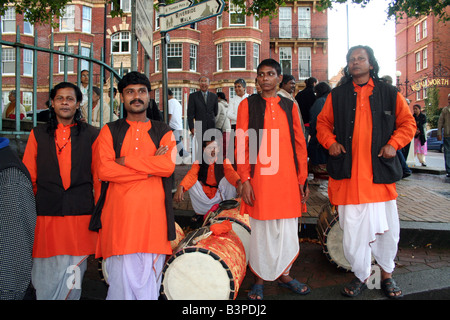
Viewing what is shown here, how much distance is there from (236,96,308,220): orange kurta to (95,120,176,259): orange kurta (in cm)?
77

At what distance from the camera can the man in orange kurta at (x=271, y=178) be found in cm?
318

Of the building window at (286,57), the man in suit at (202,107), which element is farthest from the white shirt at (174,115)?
the building window at (286,57)

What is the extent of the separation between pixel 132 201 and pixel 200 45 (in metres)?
26.9

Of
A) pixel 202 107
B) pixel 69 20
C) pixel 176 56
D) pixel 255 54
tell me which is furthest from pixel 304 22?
pixel 202 107

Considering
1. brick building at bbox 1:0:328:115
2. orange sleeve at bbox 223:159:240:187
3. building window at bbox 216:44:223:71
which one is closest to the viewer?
orange sleeve at bbox 223:159:240:187

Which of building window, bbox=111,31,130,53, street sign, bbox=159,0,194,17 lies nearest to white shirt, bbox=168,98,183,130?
street sign, bbox=159,0,194,17

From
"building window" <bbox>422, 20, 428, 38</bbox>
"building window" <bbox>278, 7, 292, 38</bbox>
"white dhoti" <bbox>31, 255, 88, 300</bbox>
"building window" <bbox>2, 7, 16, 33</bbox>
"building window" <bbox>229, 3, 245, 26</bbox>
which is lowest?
"white dhoti" <bbox>31, 255, 88, 300</bbox>

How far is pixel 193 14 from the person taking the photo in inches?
197

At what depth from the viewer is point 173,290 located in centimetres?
292

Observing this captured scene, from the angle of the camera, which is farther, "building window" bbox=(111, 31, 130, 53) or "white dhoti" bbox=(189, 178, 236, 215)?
"building window" bbox=(111, 31, 130, 53)

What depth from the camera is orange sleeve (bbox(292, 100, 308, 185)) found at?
3.30m

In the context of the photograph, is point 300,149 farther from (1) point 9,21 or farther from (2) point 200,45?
(1) point 9,21

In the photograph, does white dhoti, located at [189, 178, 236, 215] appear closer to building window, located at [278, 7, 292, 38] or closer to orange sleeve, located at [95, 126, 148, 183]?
orange sleeve, located at [95, 126, 148, 183]
